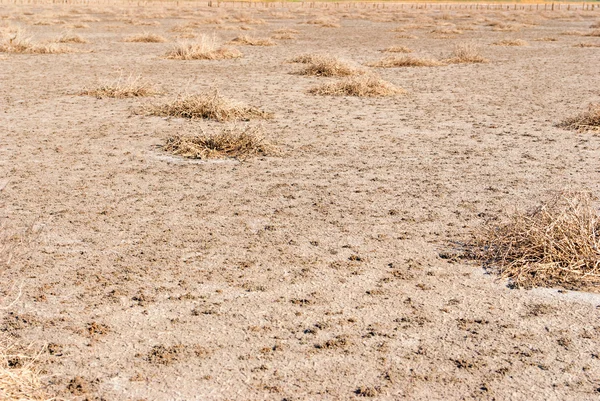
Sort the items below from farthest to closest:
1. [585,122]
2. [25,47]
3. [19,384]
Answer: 1. [25,47]
2. [585,122]
3. [19,384]

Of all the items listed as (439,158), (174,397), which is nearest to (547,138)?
(439,158)

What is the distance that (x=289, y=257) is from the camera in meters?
5.45

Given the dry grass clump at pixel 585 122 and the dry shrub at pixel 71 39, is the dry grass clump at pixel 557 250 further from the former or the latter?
the dry shrub at pixel 71 39

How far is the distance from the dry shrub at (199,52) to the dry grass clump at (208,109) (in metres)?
8.82

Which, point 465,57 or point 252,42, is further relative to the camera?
point 252,42

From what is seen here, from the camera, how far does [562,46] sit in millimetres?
26250

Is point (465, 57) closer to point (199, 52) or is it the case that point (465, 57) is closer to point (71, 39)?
point (199, 52)

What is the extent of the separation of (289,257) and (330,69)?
11.3 m

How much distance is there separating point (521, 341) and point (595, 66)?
16.9m

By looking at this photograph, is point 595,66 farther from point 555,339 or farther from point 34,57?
point 555,339

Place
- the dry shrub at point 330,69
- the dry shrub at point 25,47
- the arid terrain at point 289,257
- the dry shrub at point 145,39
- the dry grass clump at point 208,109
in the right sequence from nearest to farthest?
the arid terrain at point 289,257
the dry grass clump at point 208,109
the dry shrub at point 330,69
the dry shrub at point 25,47
the dry shrub at point 145,39

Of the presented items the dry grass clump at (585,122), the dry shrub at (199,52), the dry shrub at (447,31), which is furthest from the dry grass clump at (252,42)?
the dry grass clump at (585,122)

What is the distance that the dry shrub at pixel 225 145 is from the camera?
8.59 m

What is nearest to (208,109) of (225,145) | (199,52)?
(225,145)
